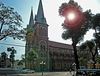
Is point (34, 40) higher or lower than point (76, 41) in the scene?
higher

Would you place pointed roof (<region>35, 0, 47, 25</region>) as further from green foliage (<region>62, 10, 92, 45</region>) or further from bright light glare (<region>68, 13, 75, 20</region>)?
bright light glare (<region>68, 13, 75, 20</region>)

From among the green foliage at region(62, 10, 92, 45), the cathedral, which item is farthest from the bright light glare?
the cathedral

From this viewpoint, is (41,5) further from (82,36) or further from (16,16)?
(16,16)

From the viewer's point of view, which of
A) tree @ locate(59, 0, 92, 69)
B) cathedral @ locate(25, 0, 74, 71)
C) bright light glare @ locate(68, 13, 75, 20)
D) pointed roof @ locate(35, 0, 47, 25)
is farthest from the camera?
pointed roof @ locate(35, 0, 47, 25)

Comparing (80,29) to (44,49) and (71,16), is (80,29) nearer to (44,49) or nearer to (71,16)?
(71,16)

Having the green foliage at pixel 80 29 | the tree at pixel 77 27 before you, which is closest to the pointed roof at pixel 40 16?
the tree at pixel 77 27

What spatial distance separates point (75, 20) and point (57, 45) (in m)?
40.8

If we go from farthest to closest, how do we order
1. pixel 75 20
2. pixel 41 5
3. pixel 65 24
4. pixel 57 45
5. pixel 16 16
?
pixel 57 45 < pixel 41 5 < pixel 65 24 < pixel 75 20 < pixel 16 16

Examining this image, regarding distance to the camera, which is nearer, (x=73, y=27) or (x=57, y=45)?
(x=73, y=27)

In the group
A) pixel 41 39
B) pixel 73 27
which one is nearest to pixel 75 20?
pixel 73 27

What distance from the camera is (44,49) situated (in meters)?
53.3

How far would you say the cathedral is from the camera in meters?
49.5

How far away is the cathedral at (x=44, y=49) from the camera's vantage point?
49487 millimetres

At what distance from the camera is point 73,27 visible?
1008 inches
